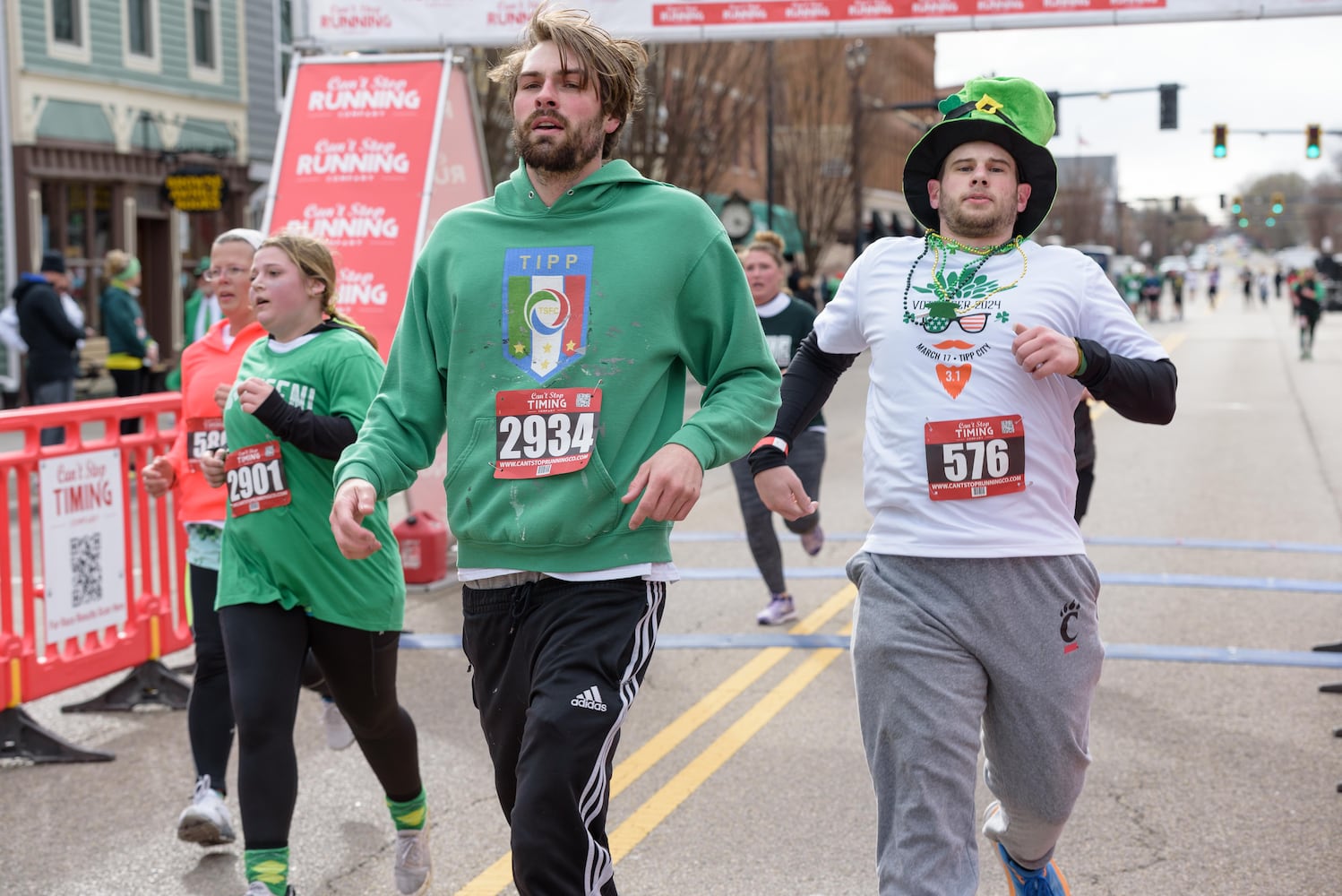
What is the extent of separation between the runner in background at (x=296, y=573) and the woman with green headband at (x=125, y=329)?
11470mm

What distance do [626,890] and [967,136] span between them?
7.75ft

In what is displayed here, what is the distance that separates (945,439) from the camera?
3.44 metres

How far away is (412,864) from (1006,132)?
2.56 m

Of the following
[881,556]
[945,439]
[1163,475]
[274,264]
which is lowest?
[1163,475]

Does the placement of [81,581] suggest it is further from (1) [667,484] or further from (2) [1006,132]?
(2) [1006,132]

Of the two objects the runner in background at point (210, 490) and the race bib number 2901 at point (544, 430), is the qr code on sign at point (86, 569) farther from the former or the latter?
the race bib number 2901 at point (544, 430)

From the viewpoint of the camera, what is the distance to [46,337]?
51.2ft

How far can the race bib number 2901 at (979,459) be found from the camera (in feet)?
11.2

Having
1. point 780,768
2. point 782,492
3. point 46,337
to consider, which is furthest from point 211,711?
point 46,337

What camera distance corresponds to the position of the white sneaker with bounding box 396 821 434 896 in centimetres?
447

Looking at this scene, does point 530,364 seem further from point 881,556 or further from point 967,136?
point 967,136

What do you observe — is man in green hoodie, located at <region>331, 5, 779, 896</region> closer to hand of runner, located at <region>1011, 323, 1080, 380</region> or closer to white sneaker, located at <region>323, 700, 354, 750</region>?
hand of runner, located at <region>1011, 323, 1080, 380</region>

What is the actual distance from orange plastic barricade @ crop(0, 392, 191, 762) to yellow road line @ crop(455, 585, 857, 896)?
6.69 ft

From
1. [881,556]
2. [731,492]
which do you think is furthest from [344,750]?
[731,492]
